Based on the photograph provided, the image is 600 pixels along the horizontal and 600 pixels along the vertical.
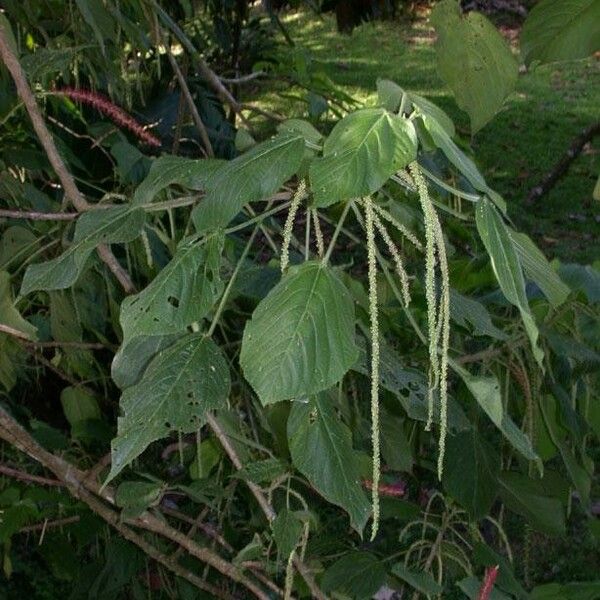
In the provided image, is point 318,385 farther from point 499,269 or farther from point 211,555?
point 211,555

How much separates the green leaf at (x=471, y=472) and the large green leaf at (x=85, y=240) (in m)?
0.63

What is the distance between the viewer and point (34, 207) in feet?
6.01

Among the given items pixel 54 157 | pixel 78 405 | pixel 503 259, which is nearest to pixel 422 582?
pixel 503 259

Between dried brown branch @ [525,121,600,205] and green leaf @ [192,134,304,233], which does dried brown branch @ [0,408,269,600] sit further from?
dried brown branch @ [525,121,600,205]

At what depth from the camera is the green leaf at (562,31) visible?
0.95 meters

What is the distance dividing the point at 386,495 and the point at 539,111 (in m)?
6.97

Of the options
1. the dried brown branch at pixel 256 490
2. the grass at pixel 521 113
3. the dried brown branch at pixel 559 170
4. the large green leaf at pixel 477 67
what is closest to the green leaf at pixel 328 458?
the dried brown branch at pixel 256 490

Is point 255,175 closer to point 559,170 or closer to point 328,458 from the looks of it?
point 328,458

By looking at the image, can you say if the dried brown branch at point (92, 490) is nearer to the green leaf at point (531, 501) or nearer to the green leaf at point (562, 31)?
the green leaf at point (531, 501)

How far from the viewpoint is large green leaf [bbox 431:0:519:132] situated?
0.95 meters

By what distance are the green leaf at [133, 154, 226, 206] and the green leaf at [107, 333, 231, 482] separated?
0.43 ft

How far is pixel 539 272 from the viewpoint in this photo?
2.64ft

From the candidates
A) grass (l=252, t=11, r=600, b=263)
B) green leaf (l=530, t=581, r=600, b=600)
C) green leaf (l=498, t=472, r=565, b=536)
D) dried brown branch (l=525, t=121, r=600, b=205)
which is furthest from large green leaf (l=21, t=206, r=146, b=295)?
dried brown branch (l=525, t=121, r=600, b=205)

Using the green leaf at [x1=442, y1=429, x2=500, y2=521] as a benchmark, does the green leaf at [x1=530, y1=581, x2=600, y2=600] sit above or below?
above
